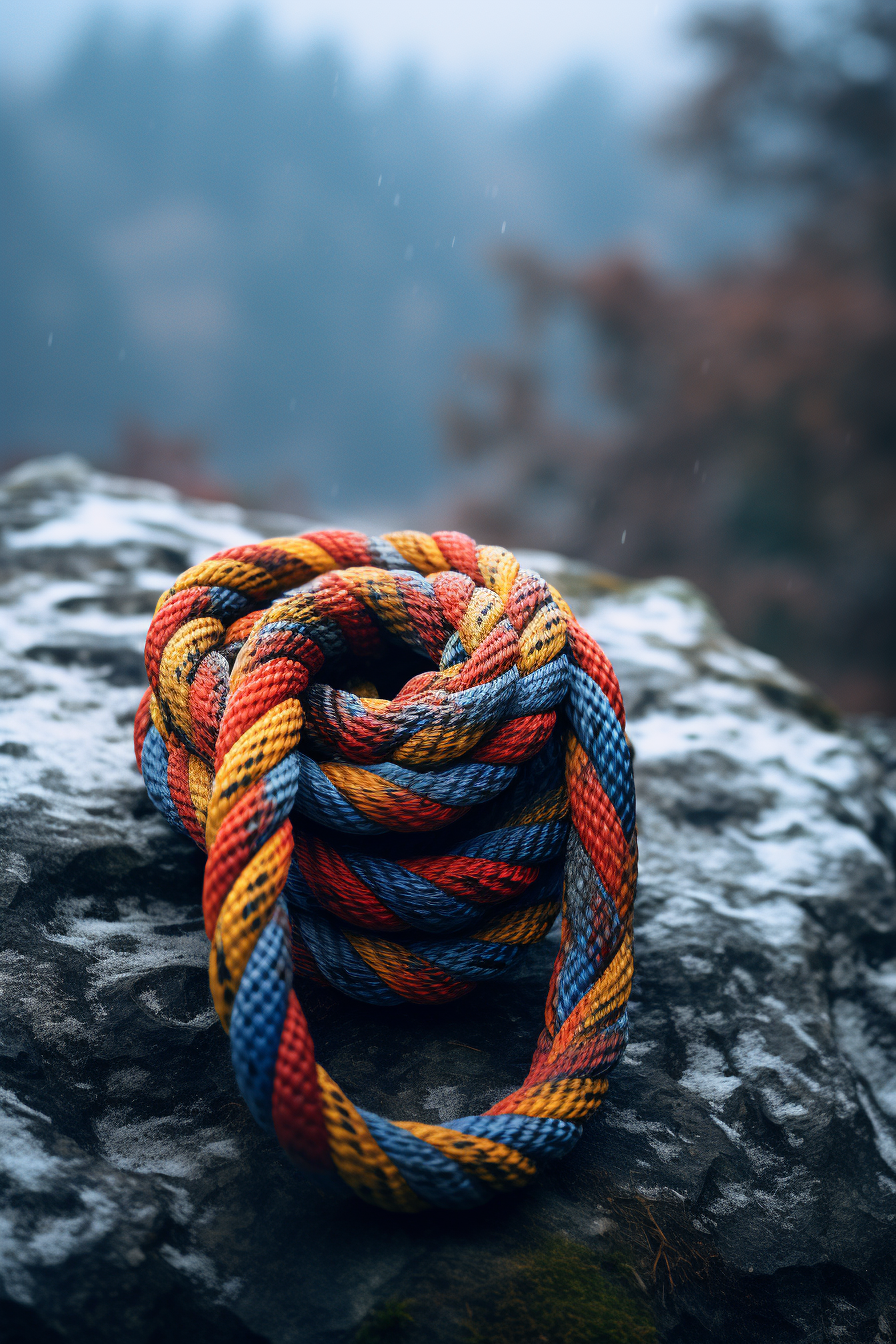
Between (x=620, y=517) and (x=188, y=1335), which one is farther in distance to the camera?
(x=620, y=517)

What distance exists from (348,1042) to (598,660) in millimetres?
505

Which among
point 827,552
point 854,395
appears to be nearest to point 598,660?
point 854,395

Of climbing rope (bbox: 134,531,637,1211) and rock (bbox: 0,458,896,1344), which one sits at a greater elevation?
climbing rope (bbox: 134,531,637,1211)

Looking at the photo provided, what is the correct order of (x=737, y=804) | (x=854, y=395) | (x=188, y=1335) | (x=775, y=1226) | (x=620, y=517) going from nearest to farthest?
1. (x=188, y=1335)
2. (x=775, y=1226)
3. (x=737, y=804)
4. (x=854, y=395)
5. (x=620, y=517)

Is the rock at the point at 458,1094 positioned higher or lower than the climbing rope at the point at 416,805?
lower

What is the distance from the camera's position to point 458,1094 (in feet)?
2.80

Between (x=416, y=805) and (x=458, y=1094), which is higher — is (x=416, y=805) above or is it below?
above

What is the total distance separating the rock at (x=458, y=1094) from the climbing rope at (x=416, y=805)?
0.07 metres

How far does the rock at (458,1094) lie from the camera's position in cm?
67

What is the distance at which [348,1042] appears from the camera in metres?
0.90

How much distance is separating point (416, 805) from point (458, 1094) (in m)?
0.30

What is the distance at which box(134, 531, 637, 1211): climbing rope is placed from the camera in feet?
2.37

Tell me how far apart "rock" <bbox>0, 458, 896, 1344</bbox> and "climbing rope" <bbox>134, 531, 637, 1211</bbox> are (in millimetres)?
74

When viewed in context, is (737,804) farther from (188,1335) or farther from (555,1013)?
(188,1335)
